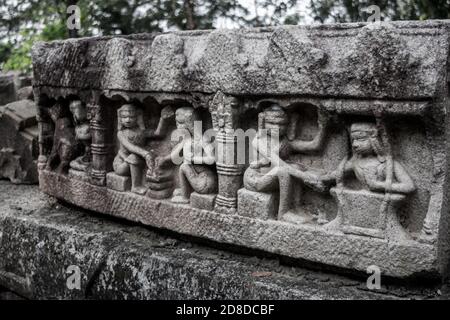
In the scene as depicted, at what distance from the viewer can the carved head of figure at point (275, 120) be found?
2658mm

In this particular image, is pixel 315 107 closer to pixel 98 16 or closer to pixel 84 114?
pixel 84 114

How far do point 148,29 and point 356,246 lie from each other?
511 cm

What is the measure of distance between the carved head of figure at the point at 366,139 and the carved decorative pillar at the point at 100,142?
69.8 inches

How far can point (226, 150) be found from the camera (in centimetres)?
285

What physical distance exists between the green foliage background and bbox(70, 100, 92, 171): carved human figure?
2.91 meters

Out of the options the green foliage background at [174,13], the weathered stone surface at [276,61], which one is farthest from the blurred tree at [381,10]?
the weathered stone surface at [276,61]

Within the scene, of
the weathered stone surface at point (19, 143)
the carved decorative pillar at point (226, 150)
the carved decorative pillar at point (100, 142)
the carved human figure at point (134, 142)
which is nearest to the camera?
the carved decorative pillar at point (226, 150)

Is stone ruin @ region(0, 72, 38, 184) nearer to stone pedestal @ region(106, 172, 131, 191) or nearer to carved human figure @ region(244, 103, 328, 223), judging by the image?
stone pedestal @ region(106, 172, 131, 191)

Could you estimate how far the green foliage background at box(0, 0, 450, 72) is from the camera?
5984mm

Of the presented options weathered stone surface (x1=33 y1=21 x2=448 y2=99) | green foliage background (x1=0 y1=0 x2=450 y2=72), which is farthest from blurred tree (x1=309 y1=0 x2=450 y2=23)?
weathered stone surface (x1=33 y1=21 x2=448 y2=99)

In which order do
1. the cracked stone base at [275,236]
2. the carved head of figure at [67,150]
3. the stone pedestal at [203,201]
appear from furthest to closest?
the carved head of figure at [67,150] → the stone pedestal at [203,201] → the cracked stone base at [275,236]

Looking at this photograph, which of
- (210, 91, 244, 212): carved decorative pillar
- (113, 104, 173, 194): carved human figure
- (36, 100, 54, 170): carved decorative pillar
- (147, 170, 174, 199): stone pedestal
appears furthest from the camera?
(36, 100, 54, 170): carved decorative pillar

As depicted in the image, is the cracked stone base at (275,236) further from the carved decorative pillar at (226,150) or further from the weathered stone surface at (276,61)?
the weathered stone surface at (276,61)

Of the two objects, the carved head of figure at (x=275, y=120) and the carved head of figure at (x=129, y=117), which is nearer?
the carved head of figure at (x=275, y=120)
